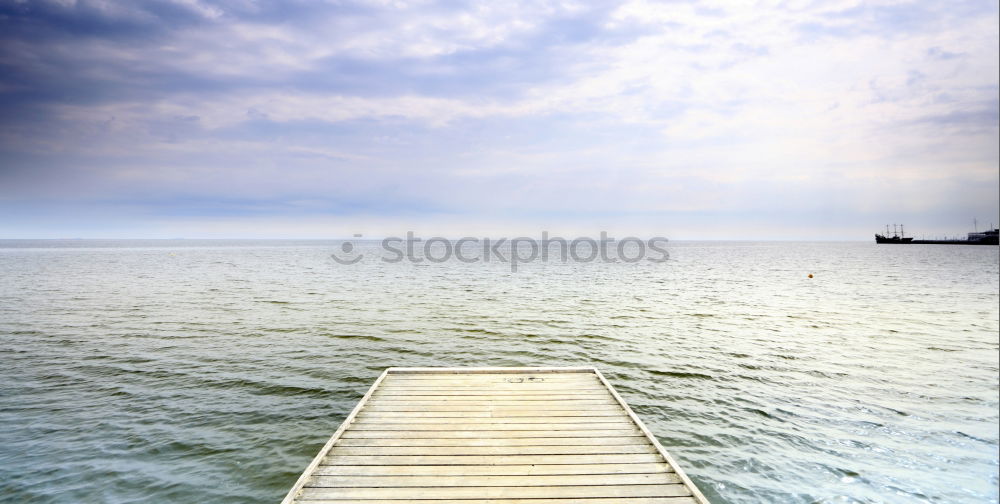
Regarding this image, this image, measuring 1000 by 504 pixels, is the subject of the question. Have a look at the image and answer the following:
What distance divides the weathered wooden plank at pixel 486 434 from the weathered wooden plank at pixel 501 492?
1332 millimetres

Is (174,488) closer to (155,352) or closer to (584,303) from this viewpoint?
(155,352)

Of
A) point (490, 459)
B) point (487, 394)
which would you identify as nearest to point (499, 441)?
point (490, 459)

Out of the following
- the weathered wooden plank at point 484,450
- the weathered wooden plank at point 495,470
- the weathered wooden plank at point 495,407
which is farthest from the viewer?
the weathered wooden plank at point 495,407

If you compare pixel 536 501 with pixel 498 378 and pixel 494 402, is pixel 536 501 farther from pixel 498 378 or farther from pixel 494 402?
pixel 498 378

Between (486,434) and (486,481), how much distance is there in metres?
1.31

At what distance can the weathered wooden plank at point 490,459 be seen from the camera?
5.61 meters

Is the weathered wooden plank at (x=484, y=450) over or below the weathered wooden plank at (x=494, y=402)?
over

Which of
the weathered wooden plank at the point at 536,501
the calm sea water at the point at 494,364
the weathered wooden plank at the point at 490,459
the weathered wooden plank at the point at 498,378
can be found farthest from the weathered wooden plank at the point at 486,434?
the weathered wooden plank at the point at 498,378

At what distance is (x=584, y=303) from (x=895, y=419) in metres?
17.9

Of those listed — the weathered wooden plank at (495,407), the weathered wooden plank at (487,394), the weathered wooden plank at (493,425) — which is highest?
the weathered wooden plank at (493,425)

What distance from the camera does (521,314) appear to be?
22734mm

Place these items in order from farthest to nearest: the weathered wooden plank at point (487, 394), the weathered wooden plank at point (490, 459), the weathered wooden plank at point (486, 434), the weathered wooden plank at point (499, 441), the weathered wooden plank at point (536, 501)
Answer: the weathered wooden plank at point (487, 394) → the weathered wooden plank at point (486, 434) → the weathered wooden plank at point (499, 441) → the weathered wooden plank at point (490, 459) → the weathered wooden plank at point (536, 501)

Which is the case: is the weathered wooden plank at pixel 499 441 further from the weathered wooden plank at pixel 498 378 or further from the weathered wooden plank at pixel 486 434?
the weathered wooden plank at pixel 498 378

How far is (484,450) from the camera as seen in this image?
5969mm
